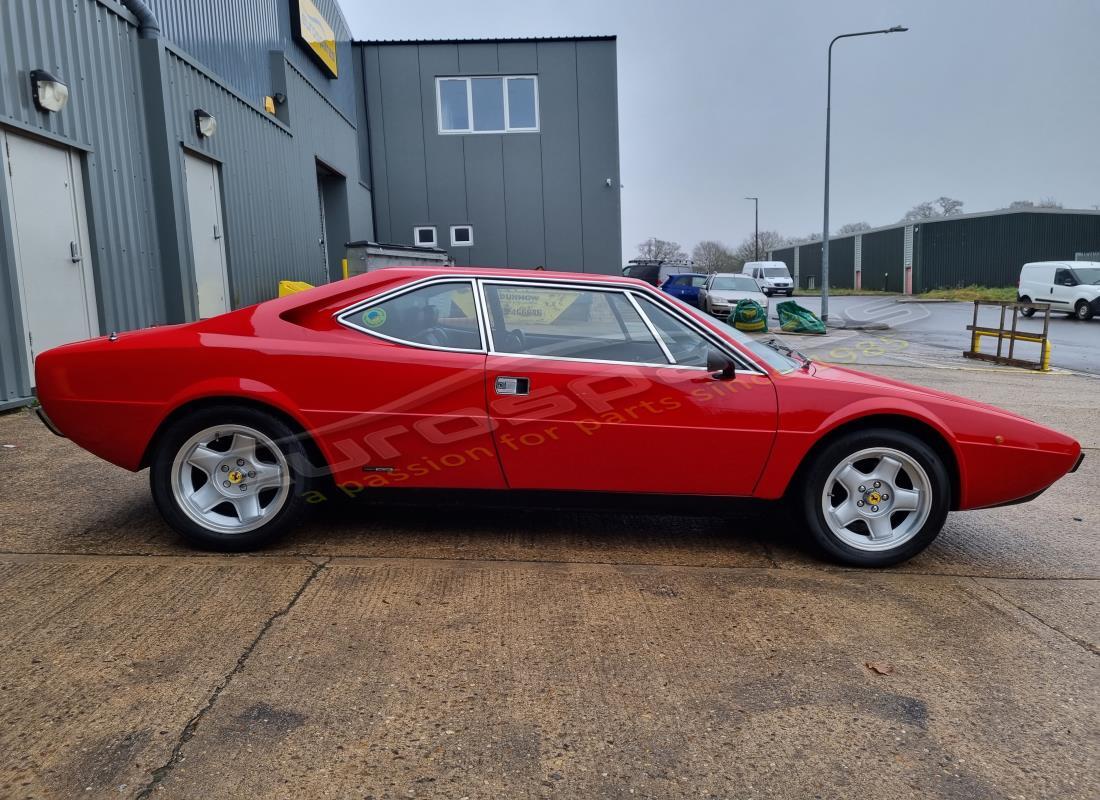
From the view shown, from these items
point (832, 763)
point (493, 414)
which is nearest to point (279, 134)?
point (493, 414)

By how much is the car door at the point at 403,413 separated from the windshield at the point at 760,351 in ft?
3.58

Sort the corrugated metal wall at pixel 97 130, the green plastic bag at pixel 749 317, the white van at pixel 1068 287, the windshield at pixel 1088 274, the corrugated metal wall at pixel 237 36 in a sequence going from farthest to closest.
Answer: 1. the windshield at pixel 1088 274
2. the white van at pixel 1068 287
3. the green plastic bag at pixel 749 317
4. the corrugated metal wall at pixel 237 36
5. the corrugated metal wall at pixel 97 130

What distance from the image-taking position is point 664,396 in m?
3.74

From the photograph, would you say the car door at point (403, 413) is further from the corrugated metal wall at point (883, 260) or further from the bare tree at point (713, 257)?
the bare tree at point (713, 257)

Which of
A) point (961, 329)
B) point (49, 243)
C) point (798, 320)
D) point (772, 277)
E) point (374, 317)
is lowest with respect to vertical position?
point (961, 329)

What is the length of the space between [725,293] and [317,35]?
13342mm

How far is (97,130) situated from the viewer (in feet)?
26.9

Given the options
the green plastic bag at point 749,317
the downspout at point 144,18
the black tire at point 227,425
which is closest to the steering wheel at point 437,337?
the black tire at point 227,425

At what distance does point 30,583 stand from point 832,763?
3.12 m

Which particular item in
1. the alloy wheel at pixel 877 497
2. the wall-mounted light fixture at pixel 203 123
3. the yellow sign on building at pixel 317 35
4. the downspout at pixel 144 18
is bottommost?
the alloy wheel at pixel 877 497

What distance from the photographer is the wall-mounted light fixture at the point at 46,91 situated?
278 inches

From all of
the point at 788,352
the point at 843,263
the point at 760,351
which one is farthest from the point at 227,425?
the point at 843,263

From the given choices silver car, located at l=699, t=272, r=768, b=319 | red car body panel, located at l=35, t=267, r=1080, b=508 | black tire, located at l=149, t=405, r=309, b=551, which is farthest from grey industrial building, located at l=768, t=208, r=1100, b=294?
black tire, located at l=149, t=405, r=309, b=551

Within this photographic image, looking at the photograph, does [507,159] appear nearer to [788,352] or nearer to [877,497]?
[788,352]
